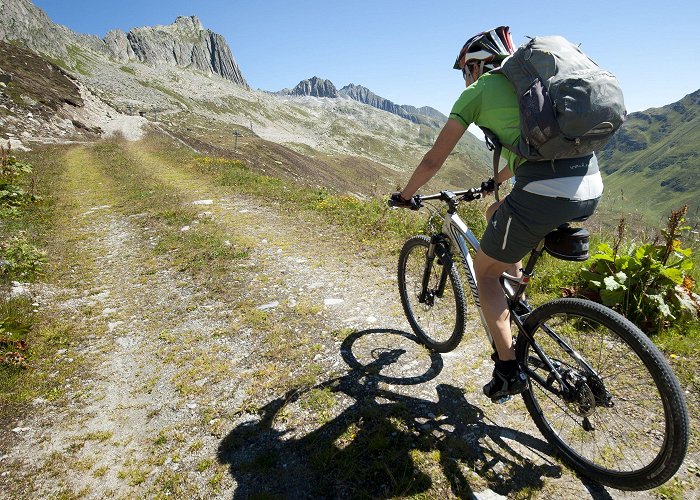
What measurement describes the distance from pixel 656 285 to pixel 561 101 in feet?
13.1

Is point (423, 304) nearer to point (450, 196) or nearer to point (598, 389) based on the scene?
point (450, 196)

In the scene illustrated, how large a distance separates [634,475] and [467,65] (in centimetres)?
402

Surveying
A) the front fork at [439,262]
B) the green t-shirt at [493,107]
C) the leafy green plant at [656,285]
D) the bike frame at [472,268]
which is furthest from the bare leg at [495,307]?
the leafy green plant at [656,285]

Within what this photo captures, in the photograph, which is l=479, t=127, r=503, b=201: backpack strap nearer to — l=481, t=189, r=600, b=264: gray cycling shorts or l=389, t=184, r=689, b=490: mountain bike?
l=481, t=189, r=600, b=264: gray cycling shorts

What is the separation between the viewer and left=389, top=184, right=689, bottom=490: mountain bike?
2.81m

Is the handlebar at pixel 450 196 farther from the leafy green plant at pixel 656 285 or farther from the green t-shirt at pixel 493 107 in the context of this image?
the leafy green plant at pixel 656 285

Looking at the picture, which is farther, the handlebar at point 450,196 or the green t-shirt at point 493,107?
the handlebar at point 450,196

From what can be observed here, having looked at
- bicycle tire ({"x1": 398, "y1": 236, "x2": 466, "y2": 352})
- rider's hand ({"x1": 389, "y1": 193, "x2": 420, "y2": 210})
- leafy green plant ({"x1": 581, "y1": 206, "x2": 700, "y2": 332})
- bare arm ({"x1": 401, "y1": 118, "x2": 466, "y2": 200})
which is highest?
bare arm ({"x1": 401, "y1": 118, "x2": 466, "y2": 200})

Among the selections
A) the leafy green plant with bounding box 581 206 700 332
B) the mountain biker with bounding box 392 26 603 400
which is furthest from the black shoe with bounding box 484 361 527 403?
the leafy green plant with bounding box 581 206 700 332

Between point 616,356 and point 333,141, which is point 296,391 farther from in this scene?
point 333,141

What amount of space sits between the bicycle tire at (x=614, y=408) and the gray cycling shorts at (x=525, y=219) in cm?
65

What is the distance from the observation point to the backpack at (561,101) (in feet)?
8.68

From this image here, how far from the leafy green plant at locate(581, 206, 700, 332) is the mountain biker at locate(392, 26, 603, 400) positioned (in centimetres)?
257

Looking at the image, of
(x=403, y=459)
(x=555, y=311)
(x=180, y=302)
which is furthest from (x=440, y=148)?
(x=180, y=302)
